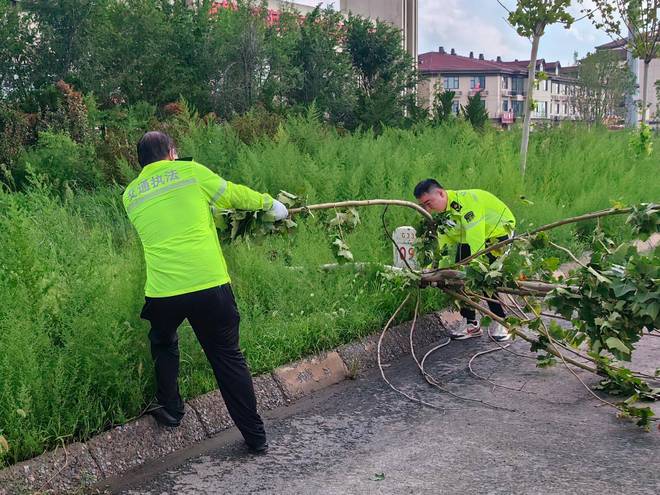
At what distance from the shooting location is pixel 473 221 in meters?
6.64

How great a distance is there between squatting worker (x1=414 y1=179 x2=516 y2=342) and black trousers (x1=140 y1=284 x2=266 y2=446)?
103 inches

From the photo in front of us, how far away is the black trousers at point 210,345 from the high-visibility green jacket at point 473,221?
8.64 ft

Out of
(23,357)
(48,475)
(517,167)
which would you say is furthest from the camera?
(517,167)

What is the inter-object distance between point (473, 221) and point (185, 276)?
10.3 ft

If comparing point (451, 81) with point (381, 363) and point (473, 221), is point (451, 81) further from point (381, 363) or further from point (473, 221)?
point (381, 363)

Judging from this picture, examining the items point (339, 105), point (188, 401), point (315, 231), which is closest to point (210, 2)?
point (339, 105)

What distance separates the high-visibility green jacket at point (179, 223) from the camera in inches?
165

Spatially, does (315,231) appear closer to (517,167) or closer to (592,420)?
(592,420)

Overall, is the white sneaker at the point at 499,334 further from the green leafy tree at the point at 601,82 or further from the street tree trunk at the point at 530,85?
the green leafy tree at the point at 601,82

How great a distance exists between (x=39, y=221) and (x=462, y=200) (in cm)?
329

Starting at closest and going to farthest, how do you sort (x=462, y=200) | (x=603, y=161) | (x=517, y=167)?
(x=462, y=200) < (x=517, y=167) < (x=603, y=161)

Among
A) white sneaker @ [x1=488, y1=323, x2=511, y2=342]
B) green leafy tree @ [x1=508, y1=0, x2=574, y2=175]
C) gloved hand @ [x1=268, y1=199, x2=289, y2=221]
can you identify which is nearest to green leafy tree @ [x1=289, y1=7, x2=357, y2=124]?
green leafy tree @ [x1=508, y1=0, x2=574, y2=175]

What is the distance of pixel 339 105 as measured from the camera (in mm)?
21250

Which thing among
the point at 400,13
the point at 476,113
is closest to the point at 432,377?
the point at 476,113
